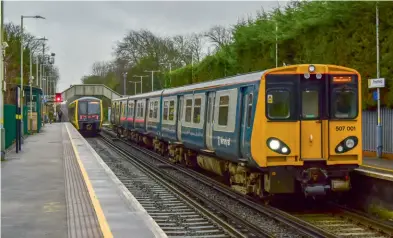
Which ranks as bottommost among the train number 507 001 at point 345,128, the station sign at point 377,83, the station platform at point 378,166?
the station platform at point 378,166

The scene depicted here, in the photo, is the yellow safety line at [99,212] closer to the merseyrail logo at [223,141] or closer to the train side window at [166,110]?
the merseyrail logo at [223,141]

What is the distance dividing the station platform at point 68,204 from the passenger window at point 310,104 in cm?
399

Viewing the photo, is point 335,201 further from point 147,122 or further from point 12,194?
point 147,122

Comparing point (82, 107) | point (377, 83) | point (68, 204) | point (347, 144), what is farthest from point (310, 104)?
point (82, 107)

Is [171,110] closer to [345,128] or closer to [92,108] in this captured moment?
[345,128]

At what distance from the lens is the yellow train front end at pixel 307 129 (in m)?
12.3

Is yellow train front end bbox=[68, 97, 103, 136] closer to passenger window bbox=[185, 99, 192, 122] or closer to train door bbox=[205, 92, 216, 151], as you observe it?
passenger window bbox=[185, 99, 192, 122]

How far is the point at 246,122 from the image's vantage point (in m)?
13.1

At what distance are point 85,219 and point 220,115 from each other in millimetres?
6035

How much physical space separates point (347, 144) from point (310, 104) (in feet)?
3.74

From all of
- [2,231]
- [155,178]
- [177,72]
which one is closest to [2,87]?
[155,178]

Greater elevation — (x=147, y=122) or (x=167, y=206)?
(x=147, y=122)

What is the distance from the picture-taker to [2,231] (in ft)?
30.7

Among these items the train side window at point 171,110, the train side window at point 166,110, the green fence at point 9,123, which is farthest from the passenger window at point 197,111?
the green fence at point 9,123
